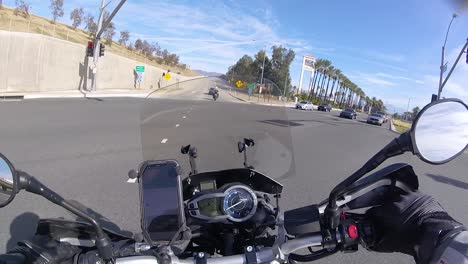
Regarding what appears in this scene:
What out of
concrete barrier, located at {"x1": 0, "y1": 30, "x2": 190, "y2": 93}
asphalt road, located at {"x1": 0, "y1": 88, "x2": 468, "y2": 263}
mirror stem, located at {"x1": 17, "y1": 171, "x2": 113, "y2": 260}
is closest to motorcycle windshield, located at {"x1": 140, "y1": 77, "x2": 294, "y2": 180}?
asphalt road, located at {"x1": 0, "y1": 88, "x2": 468, "y2": 263}

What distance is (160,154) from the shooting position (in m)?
2.60

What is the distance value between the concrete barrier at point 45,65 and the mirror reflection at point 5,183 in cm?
2312

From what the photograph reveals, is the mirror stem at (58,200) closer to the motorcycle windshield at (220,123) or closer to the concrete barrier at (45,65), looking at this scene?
the motorcycle windshield at (220,123)

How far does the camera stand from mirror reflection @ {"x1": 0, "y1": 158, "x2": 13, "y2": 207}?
4.69 feet

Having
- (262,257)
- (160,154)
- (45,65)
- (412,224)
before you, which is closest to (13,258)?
(262,257)

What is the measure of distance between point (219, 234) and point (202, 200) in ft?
0.65

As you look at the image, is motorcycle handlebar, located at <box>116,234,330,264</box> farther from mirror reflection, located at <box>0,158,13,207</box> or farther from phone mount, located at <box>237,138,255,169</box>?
phone mount, located at <box>237,138,255,169</box>

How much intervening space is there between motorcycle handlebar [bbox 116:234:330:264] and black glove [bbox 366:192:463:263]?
0.21m

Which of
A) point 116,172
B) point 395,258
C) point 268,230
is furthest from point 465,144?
point 116,172

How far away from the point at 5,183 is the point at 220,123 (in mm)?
1749

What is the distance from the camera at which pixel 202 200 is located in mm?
2289

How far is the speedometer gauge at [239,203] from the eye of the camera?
2.26m

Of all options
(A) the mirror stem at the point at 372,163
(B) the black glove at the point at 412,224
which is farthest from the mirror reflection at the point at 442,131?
(B) the black glove at the point at 412,224

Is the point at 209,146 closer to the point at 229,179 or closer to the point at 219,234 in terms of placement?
the point at 229,179
